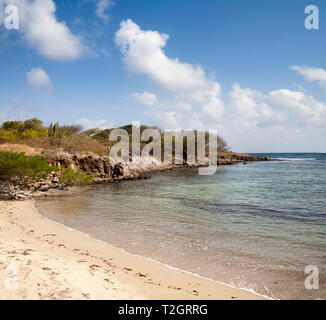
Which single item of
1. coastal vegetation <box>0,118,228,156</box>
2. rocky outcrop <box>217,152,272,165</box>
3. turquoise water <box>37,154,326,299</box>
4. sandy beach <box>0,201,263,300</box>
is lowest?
turquoise water <box>37,154,326,299</box>

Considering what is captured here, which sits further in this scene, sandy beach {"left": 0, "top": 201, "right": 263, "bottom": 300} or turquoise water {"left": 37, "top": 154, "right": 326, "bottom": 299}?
turquoise water {"left": 37, "top": 154, "right": 326, "bottom": 299}

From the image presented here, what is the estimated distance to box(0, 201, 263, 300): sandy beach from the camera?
416cm

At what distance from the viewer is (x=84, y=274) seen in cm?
502

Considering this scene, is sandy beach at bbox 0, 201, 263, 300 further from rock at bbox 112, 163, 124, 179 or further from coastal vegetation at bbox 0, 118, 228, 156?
coastal vegetation at bbox 0, 118, 228, 156

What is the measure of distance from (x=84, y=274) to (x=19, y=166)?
12.1 meters

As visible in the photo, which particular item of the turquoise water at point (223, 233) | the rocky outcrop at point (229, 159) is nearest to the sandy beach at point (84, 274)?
the turquoise water at point (223, 233)

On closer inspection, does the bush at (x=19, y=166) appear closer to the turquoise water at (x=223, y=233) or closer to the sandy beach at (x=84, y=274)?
the turquoise water at (x=223, y=233)

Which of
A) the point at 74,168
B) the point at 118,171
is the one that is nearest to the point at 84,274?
the point at 74,168

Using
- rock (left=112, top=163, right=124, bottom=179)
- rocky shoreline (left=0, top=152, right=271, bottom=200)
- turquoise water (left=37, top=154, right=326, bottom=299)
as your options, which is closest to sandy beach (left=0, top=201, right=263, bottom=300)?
turquoise water (left=37, top=154, right=326, bottom=299)

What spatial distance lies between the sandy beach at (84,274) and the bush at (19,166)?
754 centimetres

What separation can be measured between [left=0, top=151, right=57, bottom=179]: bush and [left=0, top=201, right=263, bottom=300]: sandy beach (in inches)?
297

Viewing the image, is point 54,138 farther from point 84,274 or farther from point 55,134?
point 84,274

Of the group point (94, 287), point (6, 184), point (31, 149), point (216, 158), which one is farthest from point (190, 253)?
point (216, 158)
